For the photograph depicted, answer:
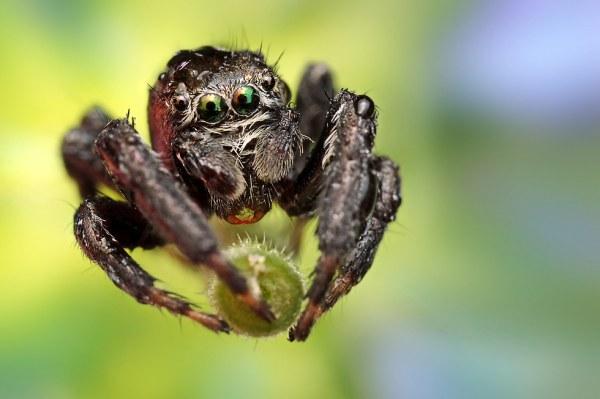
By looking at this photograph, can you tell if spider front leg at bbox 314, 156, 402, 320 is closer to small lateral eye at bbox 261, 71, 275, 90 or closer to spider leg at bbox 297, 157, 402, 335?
spider leg at bbox 297, 157, 402, 335

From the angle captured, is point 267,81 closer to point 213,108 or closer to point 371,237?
point 213,108

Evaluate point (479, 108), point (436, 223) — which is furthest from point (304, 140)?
point (479, 108)

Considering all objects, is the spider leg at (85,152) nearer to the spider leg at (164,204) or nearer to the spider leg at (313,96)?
the spider leg at (313,96)

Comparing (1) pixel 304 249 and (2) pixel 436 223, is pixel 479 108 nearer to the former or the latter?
(2) pixel 436 223

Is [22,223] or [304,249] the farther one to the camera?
[22,223]

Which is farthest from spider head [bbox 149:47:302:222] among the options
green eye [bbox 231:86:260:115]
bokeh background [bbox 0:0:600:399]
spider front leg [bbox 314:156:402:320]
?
bokeh background [bbox 0:0:600:399]

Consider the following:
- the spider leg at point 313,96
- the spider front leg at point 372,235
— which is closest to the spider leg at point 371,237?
the spider front leg at point 372,235

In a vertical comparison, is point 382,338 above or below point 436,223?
below
